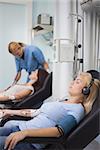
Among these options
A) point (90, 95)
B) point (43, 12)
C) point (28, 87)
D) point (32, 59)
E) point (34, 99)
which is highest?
point (43, 12)

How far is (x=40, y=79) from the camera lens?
2979mm

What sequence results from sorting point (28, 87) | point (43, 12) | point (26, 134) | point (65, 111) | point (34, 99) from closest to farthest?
point (26, 134) → point (65, 111) → point (34, 99) → point (28, 87) → point (43, 12)

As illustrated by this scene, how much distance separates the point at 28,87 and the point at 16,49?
19.6 inches

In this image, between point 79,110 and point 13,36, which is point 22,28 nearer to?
point 13,36

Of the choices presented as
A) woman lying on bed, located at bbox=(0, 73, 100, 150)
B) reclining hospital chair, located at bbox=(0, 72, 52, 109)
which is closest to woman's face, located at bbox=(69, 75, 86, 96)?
woman lying on bed, located at bbox=(0, 73, 100, 150)

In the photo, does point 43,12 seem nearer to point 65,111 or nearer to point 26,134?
point 65,111

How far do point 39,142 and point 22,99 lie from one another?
136 cm

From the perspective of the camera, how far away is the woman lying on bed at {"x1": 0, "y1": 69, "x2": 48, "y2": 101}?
2.88m

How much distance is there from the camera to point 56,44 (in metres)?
2.46

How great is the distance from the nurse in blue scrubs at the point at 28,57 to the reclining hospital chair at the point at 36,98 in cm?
23

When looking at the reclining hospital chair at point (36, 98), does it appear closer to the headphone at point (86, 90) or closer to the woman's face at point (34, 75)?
the woman's face at point (34, 75)

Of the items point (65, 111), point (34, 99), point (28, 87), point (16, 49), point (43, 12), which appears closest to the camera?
point (65, 111)

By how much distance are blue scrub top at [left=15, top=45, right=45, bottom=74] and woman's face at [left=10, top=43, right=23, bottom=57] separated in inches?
2.4

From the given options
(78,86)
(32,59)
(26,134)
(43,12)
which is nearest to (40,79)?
(32,59)
